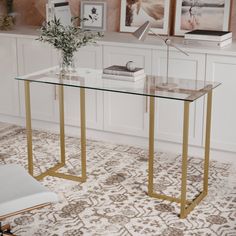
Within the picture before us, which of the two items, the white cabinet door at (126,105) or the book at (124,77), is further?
the white cabinet door at (126,105)

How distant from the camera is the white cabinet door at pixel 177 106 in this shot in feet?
14.2

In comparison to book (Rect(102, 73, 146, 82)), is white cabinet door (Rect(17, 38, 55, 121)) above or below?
below

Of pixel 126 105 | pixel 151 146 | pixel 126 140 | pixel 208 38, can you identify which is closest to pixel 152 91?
pixel 151 146

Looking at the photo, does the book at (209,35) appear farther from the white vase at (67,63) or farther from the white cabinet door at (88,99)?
the white vase at (67,63)

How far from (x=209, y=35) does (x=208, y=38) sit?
24 mm

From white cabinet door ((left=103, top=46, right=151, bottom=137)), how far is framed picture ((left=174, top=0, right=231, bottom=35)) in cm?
50

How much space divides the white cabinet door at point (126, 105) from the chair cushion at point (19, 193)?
6.09 feet

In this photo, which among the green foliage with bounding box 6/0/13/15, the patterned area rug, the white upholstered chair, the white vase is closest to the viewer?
the white upholstered chair

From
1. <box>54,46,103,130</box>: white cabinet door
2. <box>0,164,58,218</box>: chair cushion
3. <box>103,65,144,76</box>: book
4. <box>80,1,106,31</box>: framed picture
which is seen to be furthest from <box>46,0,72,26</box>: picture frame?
<box>0,164,58,218</box>: chair cushion

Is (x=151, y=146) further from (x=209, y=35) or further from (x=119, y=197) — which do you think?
Result: (x=209, y=35)

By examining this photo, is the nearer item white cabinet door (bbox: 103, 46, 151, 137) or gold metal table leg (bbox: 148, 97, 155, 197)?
gold metal table leg (bbox: 148, 97, 155, 197)

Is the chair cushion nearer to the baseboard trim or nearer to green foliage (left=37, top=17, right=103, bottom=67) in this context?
green foliage (left=37, top=17, right=103, bottom=67)

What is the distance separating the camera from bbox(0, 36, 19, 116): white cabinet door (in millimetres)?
5125

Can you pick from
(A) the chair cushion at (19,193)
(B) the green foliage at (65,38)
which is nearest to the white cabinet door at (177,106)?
(B) the green foliage at (65,38)
